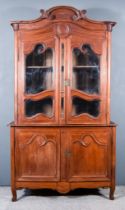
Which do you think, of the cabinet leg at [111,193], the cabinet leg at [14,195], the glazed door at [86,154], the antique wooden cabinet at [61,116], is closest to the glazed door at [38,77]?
the antique wooden cabinet at [61,116]

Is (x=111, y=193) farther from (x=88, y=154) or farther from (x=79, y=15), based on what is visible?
(x=79, y=15)

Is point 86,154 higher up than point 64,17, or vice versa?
point 64,17

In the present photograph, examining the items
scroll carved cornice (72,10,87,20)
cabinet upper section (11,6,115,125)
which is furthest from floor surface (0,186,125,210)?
scroll carved cornice (72,10,87,20)

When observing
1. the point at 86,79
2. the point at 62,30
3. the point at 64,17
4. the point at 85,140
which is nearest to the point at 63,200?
the point at 85,140

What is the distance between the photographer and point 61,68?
2779 millimetres

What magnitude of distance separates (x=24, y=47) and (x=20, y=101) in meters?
0.54

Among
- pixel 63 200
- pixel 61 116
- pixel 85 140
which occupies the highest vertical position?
pixel 61 116

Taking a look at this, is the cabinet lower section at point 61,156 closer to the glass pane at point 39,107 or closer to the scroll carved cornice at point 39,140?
the scroll carved cornice at point 39,140

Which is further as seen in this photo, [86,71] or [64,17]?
[86,71]

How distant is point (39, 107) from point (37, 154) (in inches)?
18.6

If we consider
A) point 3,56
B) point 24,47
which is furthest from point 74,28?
point 3,56

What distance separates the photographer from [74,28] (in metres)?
2.74

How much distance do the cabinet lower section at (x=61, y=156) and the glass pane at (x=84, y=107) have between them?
0.16m

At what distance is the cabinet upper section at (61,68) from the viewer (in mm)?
2738
